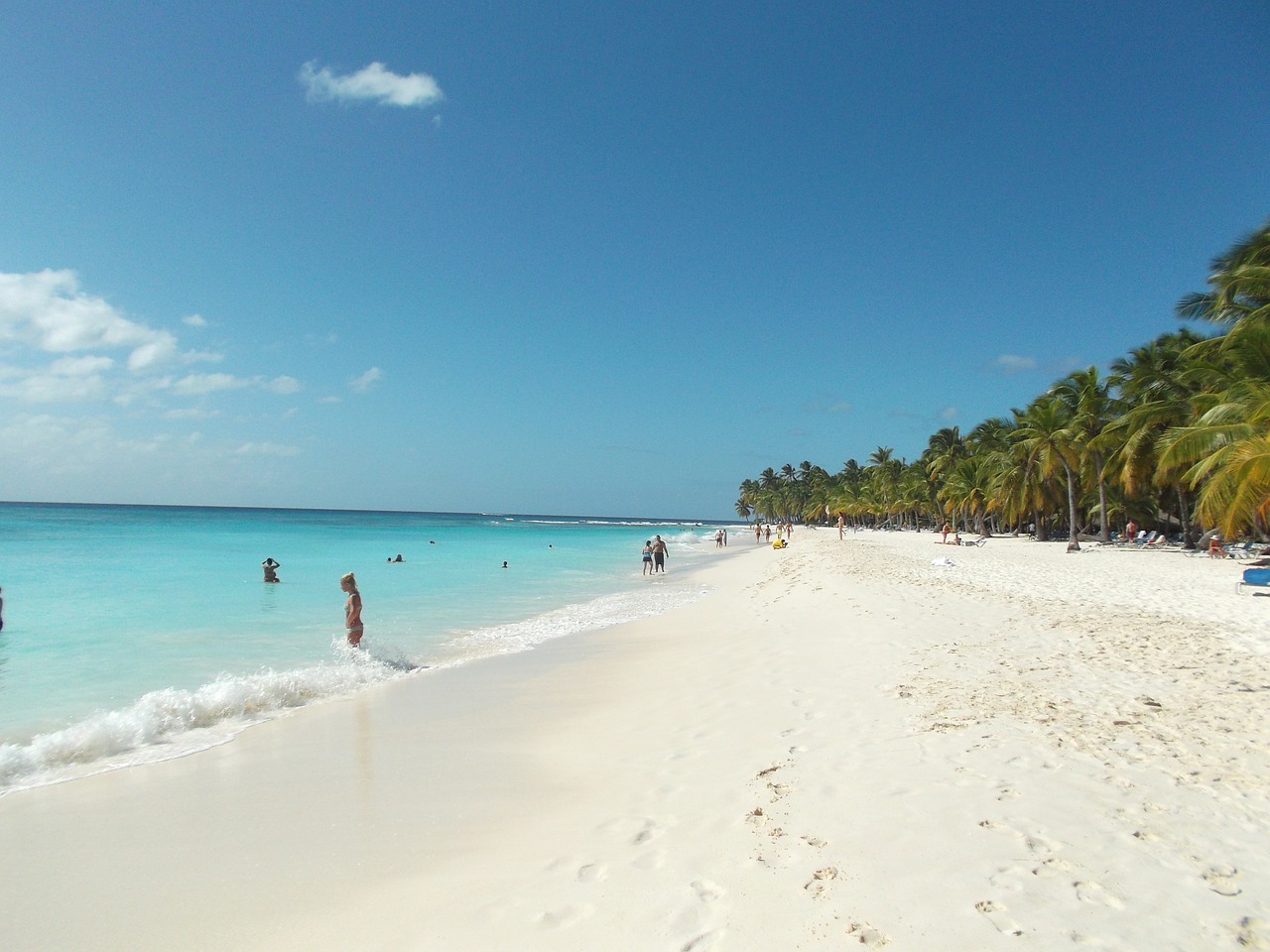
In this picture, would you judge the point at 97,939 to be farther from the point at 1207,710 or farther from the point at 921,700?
the point at 1207,710

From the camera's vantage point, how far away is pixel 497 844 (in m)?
4.26

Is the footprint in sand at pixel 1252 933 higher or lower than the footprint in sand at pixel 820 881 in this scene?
higher

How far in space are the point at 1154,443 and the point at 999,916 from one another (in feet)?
102

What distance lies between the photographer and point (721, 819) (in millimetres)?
4254

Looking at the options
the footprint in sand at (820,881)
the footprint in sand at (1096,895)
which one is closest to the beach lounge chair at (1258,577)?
the footprint in sand at (1096,895)

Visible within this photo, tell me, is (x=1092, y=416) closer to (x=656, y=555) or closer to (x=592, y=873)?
(x=656, y=555)

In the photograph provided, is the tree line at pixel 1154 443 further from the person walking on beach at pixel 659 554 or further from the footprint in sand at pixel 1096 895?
the person walking on beach at pixel 659 554

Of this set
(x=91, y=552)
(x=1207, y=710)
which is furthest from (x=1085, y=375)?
(x=91, y=552)

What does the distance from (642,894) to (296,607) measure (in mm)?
16138

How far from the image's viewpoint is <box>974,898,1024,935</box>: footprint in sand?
287cm

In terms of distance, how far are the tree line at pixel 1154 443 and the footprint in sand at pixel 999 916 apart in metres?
14.2

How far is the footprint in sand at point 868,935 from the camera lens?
→ 2854 millimetres

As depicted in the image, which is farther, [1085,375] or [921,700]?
[1085,375]

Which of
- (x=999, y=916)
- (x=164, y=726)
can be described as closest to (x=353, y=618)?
(x=164, y=726)
